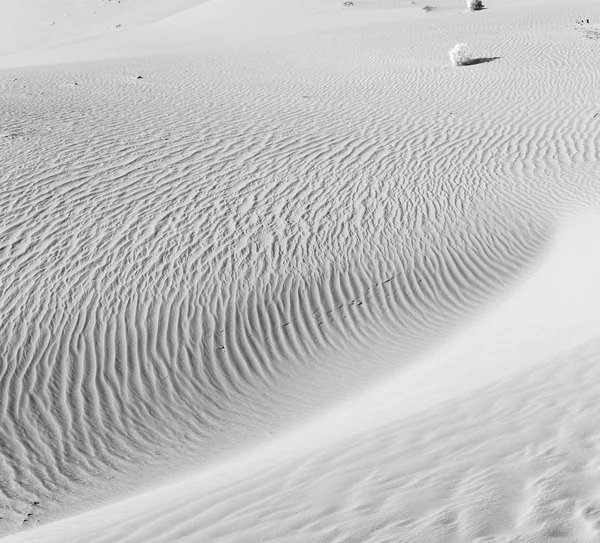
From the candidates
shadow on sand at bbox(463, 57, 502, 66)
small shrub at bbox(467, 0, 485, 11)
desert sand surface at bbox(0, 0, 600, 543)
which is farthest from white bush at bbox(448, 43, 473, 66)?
small shrub at bbox(467, 0, 485, 11)

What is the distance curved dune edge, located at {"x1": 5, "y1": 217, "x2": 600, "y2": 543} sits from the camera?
3.09 m

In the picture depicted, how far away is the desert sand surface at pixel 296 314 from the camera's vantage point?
12.0 feet

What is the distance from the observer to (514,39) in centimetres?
2397

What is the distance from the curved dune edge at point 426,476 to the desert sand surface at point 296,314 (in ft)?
0.07

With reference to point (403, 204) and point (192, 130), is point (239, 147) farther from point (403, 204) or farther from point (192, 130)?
point (403, 204)

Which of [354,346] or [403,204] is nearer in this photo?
[354,346]

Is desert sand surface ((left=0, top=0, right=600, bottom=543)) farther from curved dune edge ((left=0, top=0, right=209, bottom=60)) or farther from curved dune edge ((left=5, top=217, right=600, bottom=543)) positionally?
curved dune edge ((left=0, top=0, right=209, bottom=60))

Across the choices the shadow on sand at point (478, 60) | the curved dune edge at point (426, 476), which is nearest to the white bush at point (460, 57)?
the shadow on sand at point (478, 60)

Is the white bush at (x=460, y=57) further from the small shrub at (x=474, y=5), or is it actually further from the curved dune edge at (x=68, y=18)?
the curved dune edge at (x=68, y=18)

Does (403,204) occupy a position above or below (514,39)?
below

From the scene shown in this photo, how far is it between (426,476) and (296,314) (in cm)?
474

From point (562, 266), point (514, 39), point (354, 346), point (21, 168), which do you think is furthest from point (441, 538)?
point (514, 39)

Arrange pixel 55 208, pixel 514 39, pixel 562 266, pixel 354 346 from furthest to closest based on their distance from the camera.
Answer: pixel 514 39 < pixel 55 208 < pixel 562 266 < pixel 354 346

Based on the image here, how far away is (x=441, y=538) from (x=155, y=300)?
5694mm
